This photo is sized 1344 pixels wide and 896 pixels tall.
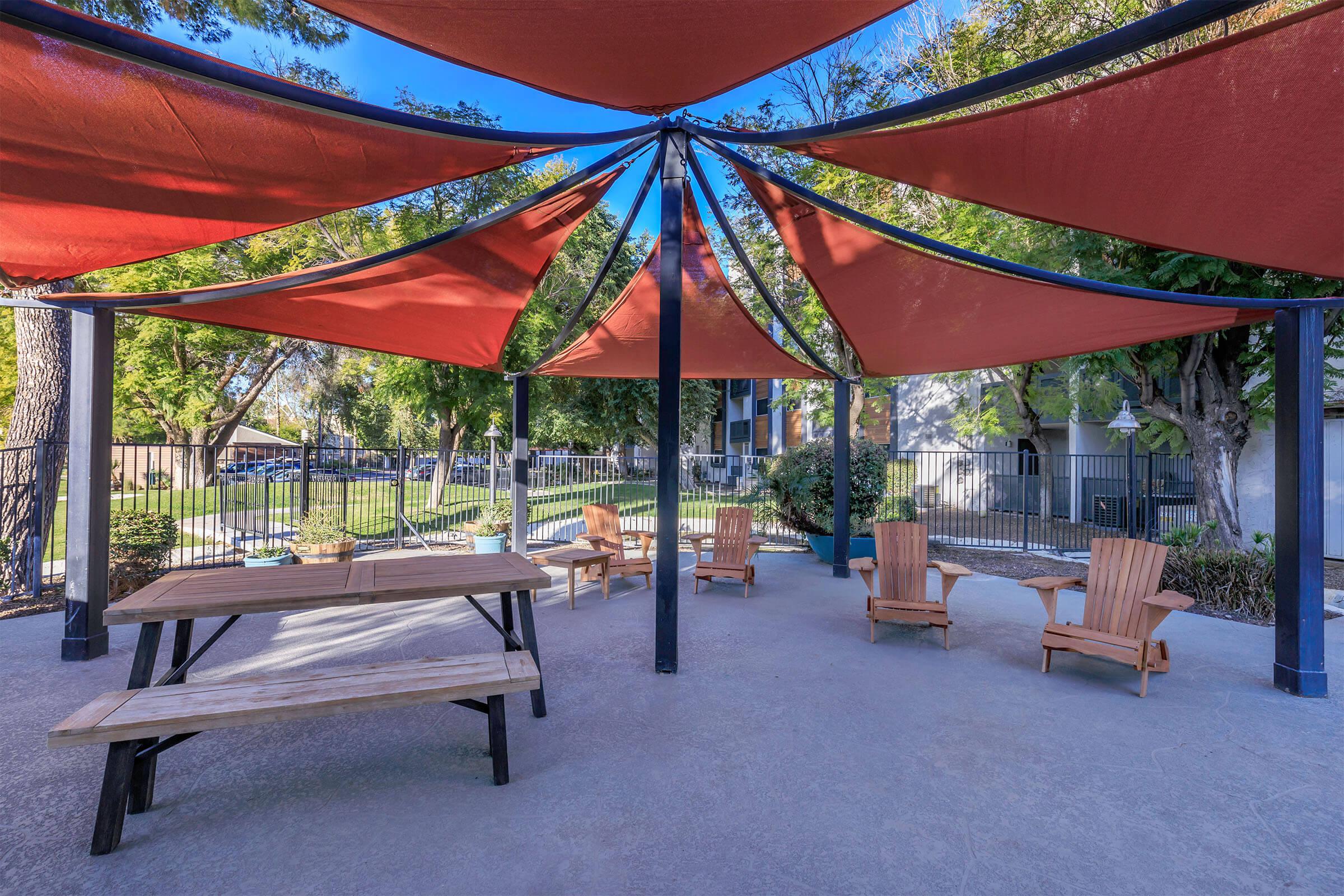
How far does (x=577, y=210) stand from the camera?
4832 mm

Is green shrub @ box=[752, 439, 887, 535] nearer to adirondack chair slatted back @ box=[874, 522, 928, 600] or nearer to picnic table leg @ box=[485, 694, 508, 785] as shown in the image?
adirondack chair slatted back @ box=[874, 522, 928, 600]

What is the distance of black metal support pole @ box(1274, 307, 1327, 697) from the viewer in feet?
13.7

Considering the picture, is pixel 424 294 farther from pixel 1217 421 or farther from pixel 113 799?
pixel 1217 421

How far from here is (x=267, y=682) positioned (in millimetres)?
2859

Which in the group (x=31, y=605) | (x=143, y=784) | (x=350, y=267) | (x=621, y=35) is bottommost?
(x=31, y=605)

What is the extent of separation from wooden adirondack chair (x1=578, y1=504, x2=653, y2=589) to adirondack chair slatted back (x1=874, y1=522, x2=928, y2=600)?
2.78m

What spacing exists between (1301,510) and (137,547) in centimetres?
1021

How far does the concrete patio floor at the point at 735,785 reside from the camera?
233 cm

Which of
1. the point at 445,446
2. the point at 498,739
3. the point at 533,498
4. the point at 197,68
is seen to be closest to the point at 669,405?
the point at 498,739

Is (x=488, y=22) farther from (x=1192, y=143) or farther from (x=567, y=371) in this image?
(x=567, y=371)

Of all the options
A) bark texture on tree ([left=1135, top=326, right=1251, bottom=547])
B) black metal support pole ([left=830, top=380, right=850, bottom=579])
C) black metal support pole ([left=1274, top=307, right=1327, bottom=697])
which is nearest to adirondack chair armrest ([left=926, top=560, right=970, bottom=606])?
black metal support pole ([left=1274, top=307, right=1327, bottom=697])

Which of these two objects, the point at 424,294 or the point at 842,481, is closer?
the point at 424,294

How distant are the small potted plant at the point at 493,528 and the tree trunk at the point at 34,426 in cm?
464

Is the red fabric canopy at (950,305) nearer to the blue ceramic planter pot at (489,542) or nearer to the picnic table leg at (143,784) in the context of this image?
the picnic table leg at (143,784)
